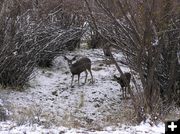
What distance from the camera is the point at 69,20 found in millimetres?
15164

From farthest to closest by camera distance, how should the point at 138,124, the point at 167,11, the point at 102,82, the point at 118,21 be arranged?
the point at 102,82 < the point at 118,21 < the point at 167,11 < the point at 138,124

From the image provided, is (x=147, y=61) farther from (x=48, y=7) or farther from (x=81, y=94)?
(x=48, y=7)

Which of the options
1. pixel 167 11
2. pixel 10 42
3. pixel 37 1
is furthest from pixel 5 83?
pixel 167 11

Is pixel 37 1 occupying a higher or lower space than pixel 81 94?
higher

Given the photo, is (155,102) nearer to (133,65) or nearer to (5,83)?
(133,65)

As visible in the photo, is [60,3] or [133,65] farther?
[60,3]

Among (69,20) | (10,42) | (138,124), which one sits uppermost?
(69,20)

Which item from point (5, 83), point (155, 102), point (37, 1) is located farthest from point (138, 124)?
point (37, 1)

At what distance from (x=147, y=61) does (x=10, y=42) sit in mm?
4033

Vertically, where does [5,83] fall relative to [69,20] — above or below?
below

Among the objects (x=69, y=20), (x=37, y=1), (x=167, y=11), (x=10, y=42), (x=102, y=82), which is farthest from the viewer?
(x=69, y=20)

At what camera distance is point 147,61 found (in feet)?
27.0

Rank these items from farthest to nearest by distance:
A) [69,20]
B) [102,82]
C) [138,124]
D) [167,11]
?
[69,20] → [102,82] → [167,11] → [138,124]

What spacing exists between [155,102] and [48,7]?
7.58 m
